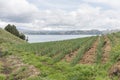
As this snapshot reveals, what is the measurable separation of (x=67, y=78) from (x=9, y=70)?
35.3ft

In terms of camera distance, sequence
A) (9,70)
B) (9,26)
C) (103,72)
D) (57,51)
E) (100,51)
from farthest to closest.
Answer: (9,26) < (57,51) < (100,51) < (9,70) < (103,72)

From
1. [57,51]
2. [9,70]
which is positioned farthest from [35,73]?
[57,51]

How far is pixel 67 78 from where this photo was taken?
70.8ft

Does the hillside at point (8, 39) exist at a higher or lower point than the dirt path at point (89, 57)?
higher

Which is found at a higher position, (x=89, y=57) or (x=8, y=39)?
(x=8, y=39)

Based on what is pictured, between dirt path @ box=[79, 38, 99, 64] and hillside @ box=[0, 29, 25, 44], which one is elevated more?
hillside @ box=[0, 29, 25, 44]

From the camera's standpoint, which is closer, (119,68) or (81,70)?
(119,68)

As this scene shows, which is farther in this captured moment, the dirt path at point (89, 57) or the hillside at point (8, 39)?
the hillside at point (8, 39)

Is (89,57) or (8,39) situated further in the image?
(8,39)

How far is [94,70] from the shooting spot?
23203 mm

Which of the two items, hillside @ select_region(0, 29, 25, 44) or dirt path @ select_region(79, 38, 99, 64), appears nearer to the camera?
dirt path @ select_region(79, 38, 99, 64)

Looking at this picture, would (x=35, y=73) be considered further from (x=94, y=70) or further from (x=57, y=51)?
(x=57, y=51)

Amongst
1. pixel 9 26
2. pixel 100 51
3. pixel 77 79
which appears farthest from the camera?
pixel 9 26

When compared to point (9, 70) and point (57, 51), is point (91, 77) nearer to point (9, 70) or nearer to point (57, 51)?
point (9, 70)
